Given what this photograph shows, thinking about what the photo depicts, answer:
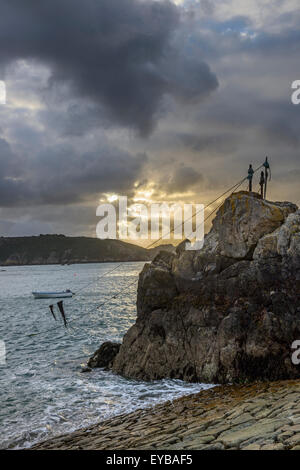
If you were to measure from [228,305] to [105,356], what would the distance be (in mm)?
8273

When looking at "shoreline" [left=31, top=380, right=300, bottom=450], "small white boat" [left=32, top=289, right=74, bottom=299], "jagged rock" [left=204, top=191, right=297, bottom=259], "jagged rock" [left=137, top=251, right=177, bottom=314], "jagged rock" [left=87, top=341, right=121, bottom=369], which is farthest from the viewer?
"small white boat" [left=32, top=289, right=74, bottom=299]

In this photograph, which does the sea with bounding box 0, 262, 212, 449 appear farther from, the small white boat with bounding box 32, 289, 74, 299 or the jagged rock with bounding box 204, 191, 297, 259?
the small white boat with bounding box 32, 289, 74, 299

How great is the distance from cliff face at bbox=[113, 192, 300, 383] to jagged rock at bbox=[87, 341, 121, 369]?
5.41 feet

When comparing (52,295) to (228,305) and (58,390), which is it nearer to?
(58,390)

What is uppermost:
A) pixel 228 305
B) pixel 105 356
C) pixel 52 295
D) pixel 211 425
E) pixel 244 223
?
pixel 244 223

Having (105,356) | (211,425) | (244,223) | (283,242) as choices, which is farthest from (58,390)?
(283,242)

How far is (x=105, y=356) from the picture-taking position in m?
19.0

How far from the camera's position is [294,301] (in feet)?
45.4

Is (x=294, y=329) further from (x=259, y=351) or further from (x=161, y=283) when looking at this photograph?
(x=161, y=283)

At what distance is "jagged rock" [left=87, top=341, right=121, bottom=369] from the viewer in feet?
61.7

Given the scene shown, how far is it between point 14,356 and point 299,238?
63.6ft

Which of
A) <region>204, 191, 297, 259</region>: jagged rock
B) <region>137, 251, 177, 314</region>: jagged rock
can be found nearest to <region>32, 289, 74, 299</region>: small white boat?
<region>137, 251, 177, 314</region>: jagged rock

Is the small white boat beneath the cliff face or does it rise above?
beneath

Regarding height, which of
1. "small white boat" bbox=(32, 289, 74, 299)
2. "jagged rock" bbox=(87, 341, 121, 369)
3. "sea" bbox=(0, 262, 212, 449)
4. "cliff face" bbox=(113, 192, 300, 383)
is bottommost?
"small white boat" bbox=(32, 289, 74, 299)
